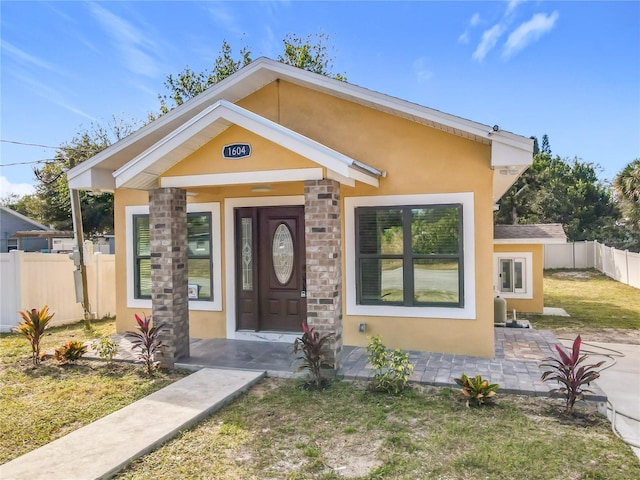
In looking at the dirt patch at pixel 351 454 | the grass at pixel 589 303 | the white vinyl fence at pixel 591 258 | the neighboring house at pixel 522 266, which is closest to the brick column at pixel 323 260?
the dirt patch at pixel 351 454

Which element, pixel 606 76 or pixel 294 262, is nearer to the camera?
pixel 294 262

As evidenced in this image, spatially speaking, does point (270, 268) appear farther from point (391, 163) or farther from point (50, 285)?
point (50, 285)

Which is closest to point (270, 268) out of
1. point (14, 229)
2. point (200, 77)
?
point (200, 77)

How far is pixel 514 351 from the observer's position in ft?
24.2

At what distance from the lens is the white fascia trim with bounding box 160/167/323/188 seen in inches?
242

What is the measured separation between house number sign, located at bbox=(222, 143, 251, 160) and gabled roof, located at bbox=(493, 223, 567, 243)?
8.10 meters

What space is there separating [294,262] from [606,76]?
10466 mm

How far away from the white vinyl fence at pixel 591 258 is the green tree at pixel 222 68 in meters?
15.1

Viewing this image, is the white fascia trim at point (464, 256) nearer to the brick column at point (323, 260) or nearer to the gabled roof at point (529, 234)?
the brick column at point (323, 260)

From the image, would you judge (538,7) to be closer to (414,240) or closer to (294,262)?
(414,240)

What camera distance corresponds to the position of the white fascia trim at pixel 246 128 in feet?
19.3

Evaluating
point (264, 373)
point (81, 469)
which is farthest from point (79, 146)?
point (81, 469)

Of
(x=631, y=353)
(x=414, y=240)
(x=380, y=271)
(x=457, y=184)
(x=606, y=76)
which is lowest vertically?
(x=631, y=353)

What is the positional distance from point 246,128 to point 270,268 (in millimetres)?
2930
